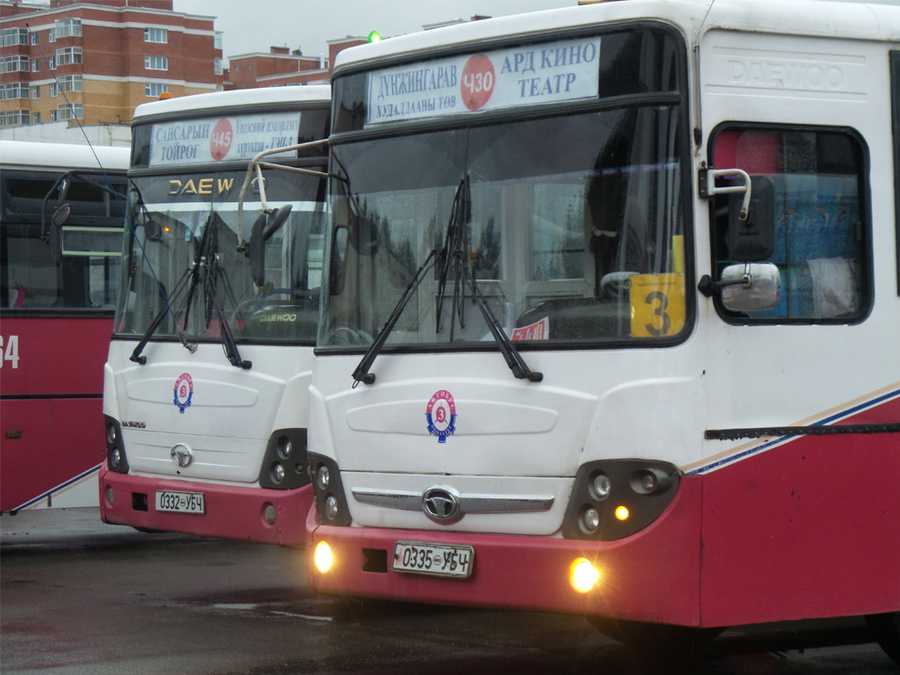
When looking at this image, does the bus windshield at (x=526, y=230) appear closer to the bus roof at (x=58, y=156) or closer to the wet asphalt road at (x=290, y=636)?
the wet asphalt road at (x=290, y=636)

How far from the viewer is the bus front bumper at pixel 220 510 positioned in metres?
11.4

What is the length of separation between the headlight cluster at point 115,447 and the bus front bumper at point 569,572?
4335 millimetres

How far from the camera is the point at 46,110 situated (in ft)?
393

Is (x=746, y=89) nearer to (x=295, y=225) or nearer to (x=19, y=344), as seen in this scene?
(x=295, y=225)

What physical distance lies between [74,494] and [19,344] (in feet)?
4.08

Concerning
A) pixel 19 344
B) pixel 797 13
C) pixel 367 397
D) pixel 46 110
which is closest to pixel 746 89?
pixel 797 13

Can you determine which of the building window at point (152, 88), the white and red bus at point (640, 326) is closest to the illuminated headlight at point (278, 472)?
the white and red bus at point (640, 326)

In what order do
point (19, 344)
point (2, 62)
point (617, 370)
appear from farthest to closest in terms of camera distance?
1. point (2, 62)
2. point (19, 344)
3. point (617, 370)

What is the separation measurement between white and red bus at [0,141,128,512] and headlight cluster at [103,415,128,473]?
1507 millimetres

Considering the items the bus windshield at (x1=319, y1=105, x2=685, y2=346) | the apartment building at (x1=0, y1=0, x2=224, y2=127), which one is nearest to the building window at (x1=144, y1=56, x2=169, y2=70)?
the apartment building at (x1=0, y1=0, x2=224, y2=127)

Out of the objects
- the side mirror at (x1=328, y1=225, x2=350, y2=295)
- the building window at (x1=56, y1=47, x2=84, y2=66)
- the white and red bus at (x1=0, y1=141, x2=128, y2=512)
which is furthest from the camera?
the building window at (x1=56, y1=47, x2=84, y2=66)

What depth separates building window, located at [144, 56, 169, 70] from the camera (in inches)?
4422

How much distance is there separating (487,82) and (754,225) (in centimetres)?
151

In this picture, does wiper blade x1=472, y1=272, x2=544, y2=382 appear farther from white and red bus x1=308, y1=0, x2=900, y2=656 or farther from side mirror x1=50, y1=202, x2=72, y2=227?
side mirror x1=50, y1=202, x2=72, y2=227
